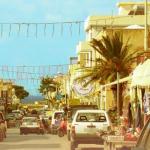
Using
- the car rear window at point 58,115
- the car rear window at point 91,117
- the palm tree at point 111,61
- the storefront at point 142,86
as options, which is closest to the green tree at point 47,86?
the car rear window at point 58,115

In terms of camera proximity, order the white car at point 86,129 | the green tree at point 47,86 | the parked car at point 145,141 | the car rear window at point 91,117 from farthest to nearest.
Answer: the green tree at point 47,86 < the car rear window at point 91,117 < the white car at point 86,129 < the parked car at point 145,141

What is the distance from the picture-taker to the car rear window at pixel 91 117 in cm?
2998

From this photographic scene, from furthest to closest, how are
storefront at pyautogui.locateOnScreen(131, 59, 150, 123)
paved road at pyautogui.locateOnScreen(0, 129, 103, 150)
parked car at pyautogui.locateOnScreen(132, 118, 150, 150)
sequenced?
paved road at pyautogui.locateOnScreen(0, 129, 103, 150), storefront at pyautogui.locateOnScreen(131, 59, 150, 123), parked car at pyautogui.locateOnScreen(132, 118, 150, 150)

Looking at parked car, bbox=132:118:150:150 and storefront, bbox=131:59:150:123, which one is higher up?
storefront, bbox=131:59:150:123

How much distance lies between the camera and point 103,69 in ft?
162

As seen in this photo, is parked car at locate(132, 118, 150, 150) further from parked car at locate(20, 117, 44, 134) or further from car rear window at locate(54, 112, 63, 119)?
car rear window at locate(54, 112, 63, 119)

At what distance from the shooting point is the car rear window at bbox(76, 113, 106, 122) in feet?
98.4

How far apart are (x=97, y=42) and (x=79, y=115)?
66.7ft

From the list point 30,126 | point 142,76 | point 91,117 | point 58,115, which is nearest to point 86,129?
point 91,117

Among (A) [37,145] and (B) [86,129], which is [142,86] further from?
(A) [37,145]

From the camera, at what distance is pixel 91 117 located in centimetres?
3094

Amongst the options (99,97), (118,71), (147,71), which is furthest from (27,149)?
(99,97)

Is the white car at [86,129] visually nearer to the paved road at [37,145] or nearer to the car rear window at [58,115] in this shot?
the paved road at [37,145]

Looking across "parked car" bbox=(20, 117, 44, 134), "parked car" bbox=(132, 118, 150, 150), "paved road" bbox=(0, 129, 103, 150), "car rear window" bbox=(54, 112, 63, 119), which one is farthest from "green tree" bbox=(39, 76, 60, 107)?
"parked car" bbox=(132, 118, 150, 150)
